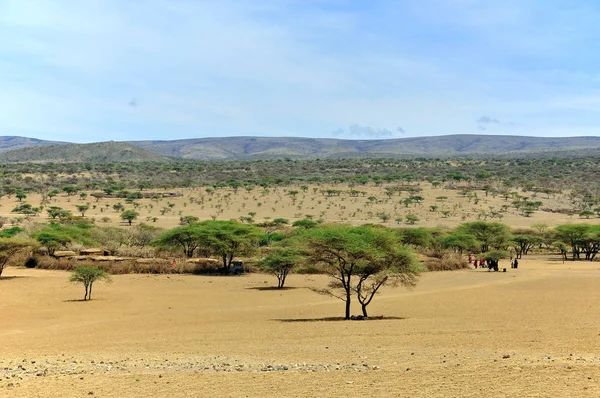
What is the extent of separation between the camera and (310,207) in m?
84.1

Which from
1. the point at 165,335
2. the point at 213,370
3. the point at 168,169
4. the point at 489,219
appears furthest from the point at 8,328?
the point at 168,169

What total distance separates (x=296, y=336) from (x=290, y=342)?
1.19 meters

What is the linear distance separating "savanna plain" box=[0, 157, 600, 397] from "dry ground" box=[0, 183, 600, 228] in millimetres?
24118

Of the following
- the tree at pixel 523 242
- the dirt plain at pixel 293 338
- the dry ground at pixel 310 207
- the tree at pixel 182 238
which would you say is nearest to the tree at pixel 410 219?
the dry ground at pixel 310 207

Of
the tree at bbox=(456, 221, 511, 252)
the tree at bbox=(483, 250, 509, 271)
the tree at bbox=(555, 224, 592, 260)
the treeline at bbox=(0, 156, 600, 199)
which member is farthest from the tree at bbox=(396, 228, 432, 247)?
the treeline at bbox=(0, 156, 600, 199)

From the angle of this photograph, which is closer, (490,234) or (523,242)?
(490,234)

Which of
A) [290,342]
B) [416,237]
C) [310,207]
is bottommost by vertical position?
[290,342]

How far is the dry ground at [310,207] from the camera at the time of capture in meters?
76.6

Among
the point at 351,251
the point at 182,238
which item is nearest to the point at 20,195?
the point at 182,238

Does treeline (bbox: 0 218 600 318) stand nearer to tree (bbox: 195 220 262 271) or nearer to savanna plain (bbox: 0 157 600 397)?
tree (bbox: 195 220 262 271)

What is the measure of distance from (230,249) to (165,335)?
21.9 m

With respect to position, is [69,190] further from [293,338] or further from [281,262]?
[293,338]

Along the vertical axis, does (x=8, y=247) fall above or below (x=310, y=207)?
below

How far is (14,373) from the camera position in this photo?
14.1m
